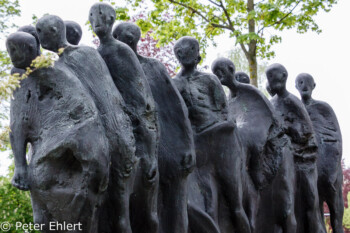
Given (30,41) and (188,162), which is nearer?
(30,41)

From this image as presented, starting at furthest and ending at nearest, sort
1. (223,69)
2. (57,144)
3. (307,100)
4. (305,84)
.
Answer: (307,100) < (305,84) < (223,69) < (57,144)

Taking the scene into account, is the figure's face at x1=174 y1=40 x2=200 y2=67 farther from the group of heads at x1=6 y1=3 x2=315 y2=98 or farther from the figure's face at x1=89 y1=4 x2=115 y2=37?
the figure's face at x1=89 y1=4 x2=115 y2=37

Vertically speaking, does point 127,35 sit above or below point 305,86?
above

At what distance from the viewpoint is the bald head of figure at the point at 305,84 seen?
10.1m

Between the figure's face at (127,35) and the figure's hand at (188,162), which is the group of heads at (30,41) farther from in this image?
the figure's hand at (188,162)

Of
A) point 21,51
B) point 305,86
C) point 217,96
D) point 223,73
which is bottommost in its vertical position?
point 305,86

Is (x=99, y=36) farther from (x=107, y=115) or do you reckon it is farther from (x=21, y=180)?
(x=21, y=180)

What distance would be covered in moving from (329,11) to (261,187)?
692 cm

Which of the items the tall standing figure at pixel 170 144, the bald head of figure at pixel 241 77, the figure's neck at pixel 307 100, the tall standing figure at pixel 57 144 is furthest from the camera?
the figure's neck at pixel 307 100

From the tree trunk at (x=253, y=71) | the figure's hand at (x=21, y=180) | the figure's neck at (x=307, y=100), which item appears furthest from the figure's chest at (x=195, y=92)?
the tree trunk at (x=253, y=71)

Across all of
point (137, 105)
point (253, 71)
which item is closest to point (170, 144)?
point (137, 105)

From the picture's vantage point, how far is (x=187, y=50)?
7.86 meters

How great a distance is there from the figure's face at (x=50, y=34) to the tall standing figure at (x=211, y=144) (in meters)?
2.02

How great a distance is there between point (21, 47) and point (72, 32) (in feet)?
4.03
